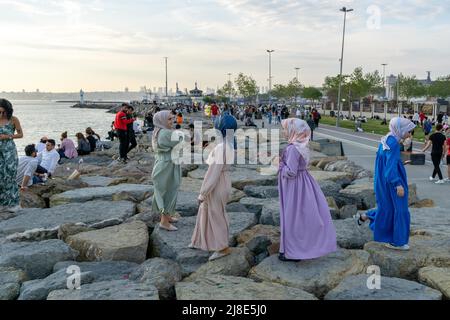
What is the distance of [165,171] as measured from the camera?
18.7ft

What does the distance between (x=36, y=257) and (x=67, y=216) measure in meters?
1.73

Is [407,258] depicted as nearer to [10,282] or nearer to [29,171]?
[10,282]

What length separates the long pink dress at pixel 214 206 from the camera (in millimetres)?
4743

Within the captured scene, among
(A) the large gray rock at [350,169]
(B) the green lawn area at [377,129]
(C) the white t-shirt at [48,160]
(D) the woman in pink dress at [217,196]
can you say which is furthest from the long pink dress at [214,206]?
(B) the green lawn area at [377,129]

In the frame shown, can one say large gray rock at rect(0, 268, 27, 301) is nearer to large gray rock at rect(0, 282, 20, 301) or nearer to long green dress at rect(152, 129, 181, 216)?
large gray rock at rect(0, 282, 20, 301)

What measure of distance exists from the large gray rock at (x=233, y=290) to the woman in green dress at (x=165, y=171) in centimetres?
154

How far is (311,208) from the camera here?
4.64 metres

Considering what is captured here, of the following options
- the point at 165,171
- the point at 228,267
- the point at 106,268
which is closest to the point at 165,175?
the point at 165,171

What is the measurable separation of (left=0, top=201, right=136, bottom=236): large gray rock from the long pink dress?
1889 millimetres

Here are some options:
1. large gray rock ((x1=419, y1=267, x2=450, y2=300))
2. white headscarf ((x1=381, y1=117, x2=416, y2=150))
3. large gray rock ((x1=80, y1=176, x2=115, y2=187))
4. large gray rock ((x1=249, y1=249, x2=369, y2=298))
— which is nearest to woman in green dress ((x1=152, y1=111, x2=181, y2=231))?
large gray rock ((x1=249, y1=249, x2=369, y2=298))

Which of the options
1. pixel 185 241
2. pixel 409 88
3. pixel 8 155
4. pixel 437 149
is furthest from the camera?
pixel 409 88

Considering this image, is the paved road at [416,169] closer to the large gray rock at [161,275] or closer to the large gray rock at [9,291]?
the large gray rock at [161,275]

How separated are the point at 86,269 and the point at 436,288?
324 cm

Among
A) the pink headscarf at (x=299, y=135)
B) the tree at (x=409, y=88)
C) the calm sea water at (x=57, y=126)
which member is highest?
the tree at (x=409, y=88)
